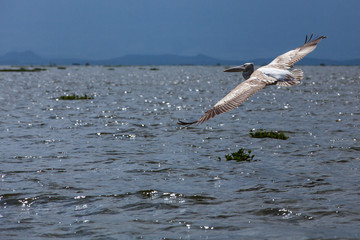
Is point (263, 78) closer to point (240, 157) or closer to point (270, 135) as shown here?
point (240, 157)

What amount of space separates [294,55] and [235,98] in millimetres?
4796

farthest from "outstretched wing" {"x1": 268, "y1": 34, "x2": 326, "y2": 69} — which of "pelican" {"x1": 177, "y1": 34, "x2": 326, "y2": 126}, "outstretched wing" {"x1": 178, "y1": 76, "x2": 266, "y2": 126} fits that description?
"outstretched wing" {"x1": 178, "y1": 76, "x2": 266, "y2": 126}

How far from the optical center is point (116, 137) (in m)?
18.6

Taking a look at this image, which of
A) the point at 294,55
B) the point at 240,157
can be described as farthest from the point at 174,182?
the point at 294,55

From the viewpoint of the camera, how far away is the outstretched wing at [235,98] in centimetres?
929

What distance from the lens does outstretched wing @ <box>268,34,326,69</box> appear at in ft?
44.2

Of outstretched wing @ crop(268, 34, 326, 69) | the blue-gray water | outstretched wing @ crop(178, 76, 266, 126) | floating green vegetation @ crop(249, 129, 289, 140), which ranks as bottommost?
the blue-gray water

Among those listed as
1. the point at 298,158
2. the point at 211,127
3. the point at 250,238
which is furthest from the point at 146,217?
the point at 211,127

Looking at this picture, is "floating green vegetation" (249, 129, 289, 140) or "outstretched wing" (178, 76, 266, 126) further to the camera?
"floating green vegetation" (249, 129, 289, 140)

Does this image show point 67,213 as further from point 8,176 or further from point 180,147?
point 180,147

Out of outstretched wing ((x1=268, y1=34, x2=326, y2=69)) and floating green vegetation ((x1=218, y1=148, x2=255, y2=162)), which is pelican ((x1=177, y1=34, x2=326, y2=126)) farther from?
floating green vegetation ((x1=218, y1=148, x2=255, y2=162))

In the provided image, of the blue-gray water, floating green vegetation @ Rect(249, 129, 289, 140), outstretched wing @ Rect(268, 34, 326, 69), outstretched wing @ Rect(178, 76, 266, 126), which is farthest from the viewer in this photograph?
floating green vegetation @ Rect(249, 129, 289, 140)

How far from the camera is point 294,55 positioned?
1407 cm

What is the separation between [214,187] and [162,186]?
1.25m
